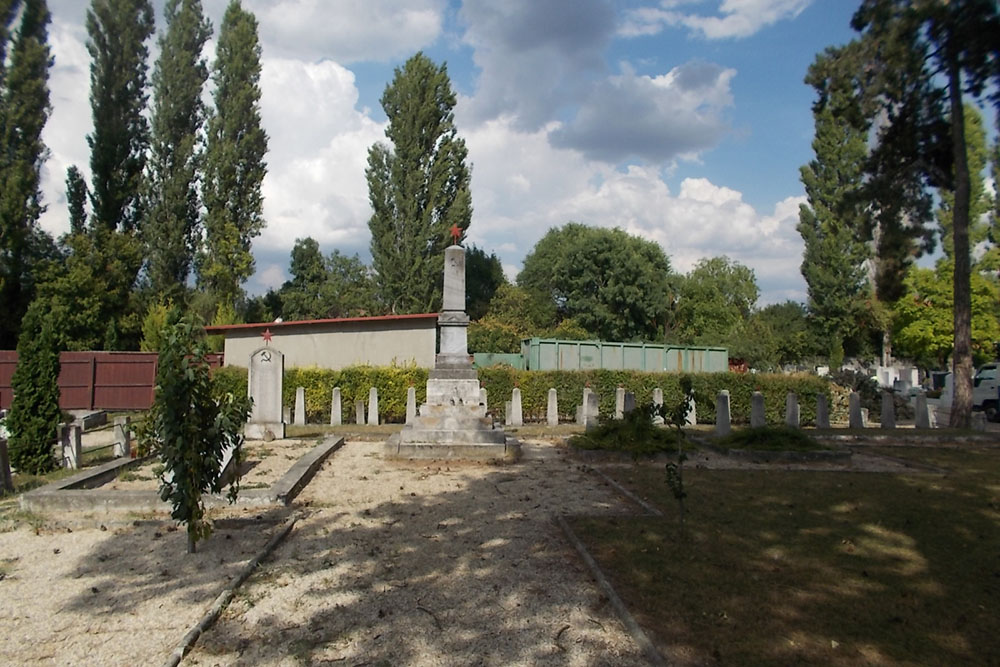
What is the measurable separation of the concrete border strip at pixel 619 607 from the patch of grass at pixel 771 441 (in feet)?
22.9

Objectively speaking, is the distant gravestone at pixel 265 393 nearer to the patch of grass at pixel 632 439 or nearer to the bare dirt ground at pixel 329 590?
the bare dirt ground at pixel 329 590

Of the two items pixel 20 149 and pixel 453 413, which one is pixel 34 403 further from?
pixel 20 149

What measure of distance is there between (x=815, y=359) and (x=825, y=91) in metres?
26.1

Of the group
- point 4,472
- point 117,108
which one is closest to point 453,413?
point 4,472

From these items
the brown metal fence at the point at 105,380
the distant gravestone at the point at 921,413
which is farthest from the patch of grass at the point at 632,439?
the brown metal fence at the point at 105,380

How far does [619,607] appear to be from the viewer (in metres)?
4.17

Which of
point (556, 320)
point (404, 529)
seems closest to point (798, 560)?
point (404, 529)

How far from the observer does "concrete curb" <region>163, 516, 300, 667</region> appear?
358 centimetres

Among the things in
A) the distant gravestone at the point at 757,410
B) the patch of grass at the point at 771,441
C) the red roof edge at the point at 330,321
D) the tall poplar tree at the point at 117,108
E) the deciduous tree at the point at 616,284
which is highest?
the tall poplar tree at the point at 117,108

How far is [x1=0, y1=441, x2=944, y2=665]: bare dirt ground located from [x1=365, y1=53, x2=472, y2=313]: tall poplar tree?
28.2m

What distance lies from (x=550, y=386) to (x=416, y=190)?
20.5m

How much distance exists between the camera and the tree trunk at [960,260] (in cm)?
1608

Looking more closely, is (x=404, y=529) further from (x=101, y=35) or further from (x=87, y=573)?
(x=101, y=35)

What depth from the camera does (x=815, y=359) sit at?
39.8m
